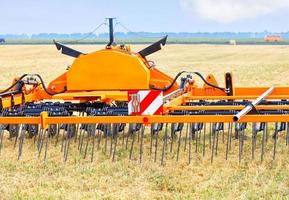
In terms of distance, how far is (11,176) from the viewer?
201 inches

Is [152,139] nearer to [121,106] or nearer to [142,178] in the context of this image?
[121,106]

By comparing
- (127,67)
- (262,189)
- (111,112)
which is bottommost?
(262,189)

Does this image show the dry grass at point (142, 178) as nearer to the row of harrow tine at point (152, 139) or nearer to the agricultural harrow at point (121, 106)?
the row of harrow tine at point (152, 139)

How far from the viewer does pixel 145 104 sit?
17.6 ft

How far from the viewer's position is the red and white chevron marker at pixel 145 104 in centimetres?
534

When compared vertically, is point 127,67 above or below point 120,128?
above

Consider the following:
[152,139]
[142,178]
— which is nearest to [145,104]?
[142,178]

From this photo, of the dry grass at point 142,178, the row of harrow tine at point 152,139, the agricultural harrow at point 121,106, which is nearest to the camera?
the dry grass at point 142,178

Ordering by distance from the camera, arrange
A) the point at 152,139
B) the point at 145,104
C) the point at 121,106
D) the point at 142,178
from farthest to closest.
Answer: the point at 121,106
the point at 152,139
the point at 145,104
the point at 142,178

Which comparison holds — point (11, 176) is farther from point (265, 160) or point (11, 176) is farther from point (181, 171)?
point (265, 160)

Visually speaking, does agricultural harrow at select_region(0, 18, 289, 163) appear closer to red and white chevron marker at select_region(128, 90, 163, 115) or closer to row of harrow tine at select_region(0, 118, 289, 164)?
row of harrow tine at select_region(0, 118, 289, 164)

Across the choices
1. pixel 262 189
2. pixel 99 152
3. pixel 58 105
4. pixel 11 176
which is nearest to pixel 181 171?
pixel 262 189

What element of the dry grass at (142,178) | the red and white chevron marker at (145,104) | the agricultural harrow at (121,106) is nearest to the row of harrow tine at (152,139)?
the agricultural harrow at (121,106)

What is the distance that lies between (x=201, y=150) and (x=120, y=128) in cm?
128
